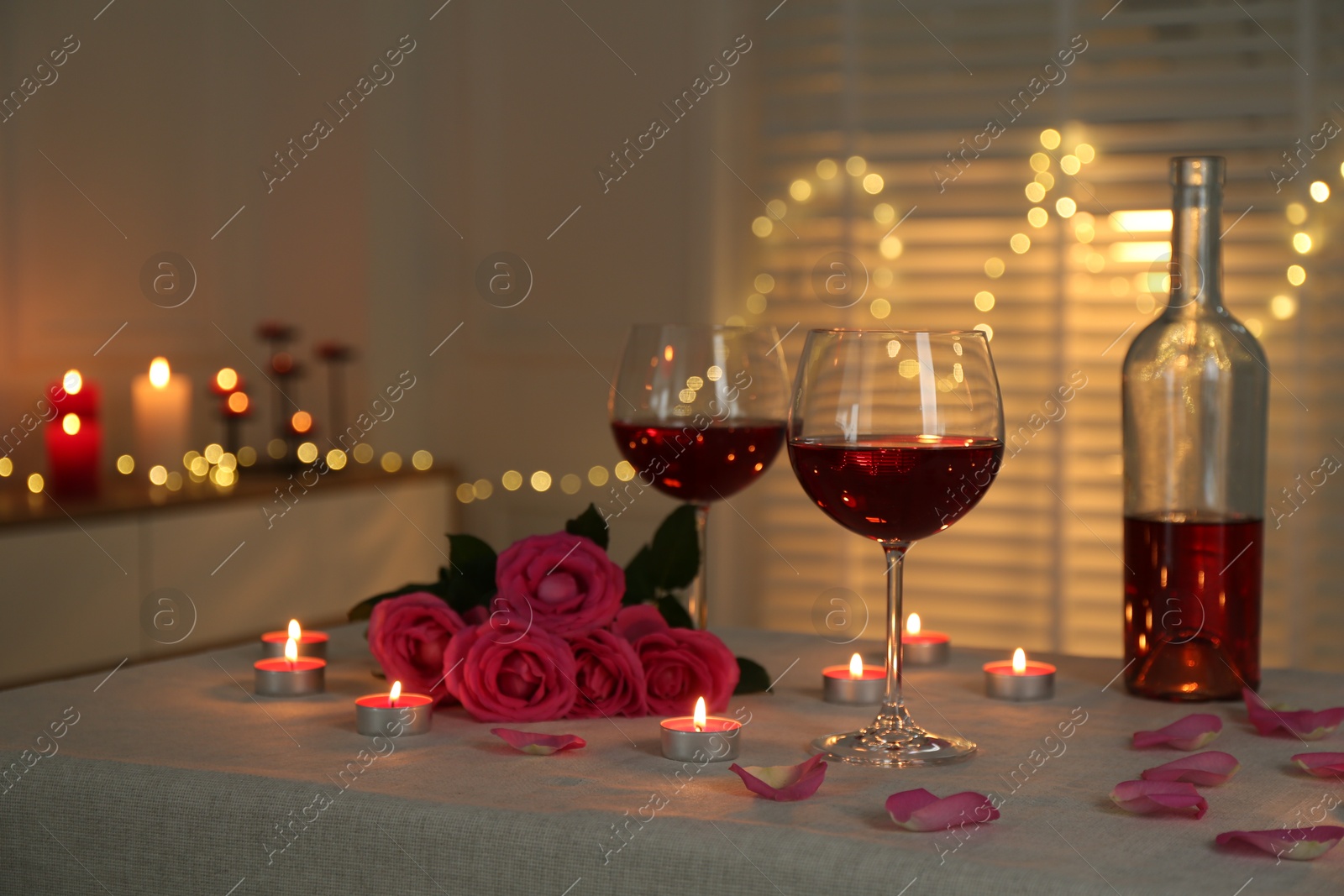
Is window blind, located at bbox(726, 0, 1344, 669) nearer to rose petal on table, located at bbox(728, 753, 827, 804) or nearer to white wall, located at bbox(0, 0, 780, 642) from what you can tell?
white wall, located at bbox(0, 0, 780, 642)

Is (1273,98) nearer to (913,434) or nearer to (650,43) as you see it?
(650,43)

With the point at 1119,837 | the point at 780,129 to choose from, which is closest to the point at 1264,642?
the point at 780,129

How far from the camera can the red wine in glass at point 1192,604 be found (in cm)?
86

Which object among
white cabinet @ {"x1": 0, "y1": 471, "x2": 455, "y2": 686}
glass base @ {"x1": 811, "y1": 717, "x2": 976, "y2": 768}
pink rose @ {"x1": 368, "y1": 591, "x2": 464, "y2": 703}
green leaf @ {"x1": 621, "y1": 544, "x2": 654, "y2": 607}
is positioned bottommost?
white cabinet @ {"x1": 0, "y1": 471, "x2": 455, "y2": 686}

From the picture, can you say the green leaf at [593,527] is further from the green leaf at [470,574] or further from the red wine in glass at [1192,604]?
the red wine in glass at [1192,604]

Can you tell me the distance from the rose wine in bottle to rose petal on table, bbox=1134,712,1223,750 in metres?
0.13

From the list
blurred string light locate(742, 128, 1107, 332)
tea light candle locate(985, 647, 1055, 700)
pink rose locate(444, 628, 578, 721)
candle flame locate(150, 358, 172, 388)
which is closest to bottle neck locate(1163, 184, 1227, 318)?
tea light candle locate(985, 647, 1055, 700)

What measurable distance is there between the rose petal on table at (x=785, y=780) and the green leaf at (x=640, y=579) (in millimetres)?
290

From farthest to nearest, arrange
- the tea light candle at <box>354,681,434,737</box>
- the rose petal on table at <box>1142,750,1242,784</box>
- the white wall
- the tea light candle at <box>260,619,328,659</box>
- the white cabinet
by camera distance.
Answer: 1. the white wall
2. the white cabinet
3. the tea light candle at <box>260,619,328,659</box>
4. the tea light candle at <box>354,681,434,737</box>
5. the rose petal on table at <box>1142,750,1242,784</box>

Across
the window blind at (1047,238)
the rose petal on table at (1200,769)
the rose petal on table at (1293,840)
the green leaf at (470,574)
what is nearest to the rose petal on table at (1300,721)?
the rose petal on table at (1200,769)

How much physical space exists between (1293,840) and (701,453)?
0.51 metres

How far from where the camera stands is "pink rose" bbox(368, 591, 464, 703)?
83cm

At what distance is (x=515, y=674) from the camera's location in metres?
0.80

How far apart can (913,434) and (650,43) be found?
2.08 m
